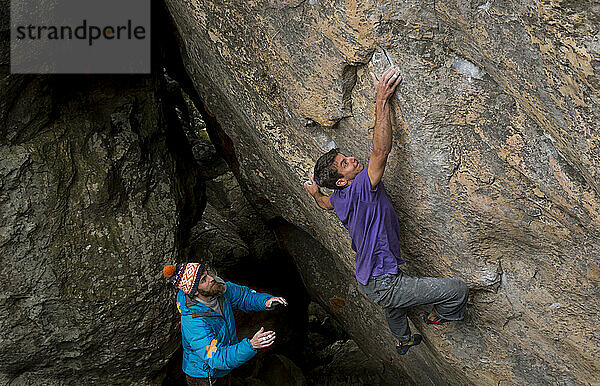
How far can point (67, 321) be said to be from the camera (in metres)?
6.46

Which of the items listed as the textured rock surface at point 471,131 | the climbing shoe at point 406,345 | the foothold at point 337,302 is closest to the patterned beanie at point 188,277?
the textured rock surface at point 471,131

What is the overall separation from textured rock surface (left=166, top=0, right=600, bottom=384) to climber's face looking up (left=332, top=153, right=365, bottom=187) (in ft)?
0.86

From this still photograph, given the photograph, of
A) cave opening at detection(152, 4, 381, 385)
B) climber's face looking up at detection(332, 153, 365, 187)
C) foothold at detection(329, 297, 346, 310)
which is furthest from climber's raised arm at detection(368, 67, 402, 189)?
foothold at detection(329, 297, 346, 310)

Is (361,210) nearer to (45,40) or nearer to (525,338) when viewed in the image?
(525,338)

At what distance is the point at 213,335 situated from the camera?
219 inches

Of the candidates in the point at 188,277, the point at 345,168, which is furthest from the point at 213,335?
the point at 345,168

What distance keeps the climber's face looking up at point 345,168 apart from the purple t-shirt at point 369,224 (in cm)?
6

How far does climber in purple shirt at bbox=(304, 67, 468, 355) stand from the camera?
4.33 meters

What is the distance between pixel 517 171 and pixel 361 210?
1.09 metres

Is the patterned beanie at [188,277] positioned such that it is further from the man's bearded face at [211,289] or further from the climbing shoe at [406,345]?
the climbing shoe at [406,345]

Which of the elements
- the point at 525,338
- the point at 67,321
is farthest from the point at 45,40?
the point at 525,338

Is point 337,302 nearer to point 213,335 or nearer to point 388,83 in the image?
point 213,335

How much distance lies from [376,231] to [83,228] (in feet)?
11.2

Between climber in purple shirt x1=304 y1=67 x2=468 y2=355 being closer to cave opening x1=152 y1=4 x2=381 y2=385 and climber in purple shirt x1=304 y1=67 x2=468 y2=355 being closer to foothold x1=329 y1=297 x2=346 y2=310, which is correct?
cave opening x1=152 y1=4 x2=381 y2=385
